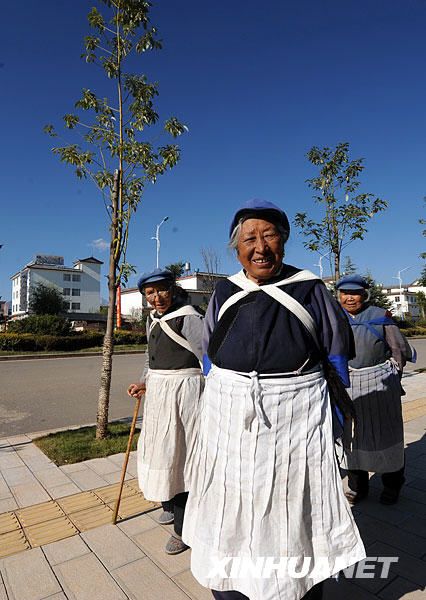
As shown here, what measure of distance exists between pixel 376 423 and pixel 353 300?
103 cm

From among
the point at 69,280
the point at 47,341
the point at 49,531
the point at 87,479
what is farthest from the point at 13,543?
the point at 69,280

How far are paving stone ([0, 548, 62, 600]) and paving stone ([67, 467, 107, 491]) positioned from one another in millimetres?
1130

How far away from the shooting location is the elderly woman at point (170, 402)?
275cm

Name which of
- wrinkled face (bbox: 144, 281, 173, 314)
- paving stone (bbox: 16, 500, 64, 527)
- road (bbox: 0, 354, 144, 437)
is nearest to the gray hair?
wrinkled face (bbox: 144, 281, 173, 314)


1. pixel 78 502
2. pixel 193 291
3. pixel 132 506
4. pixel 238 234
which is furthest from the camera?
pixel 193 291

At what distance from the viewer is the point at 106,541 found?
288 cm

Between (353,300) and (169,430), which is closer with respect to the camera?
(169,430)

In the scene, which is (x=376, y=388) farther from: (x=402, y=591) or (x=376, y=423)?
(x=402, y=591)

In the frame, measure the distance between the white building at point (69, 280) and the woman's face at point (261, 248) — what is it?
65953mm

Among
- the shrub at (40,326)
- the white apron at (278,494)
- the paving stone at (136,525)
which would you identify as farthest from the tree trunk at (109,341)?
the shrub at (40,326)

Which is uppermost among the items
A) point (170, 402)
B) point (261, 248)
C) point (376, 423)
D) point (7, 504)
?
point (261, 248)

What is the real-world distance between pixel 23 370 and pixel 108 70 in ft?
35.6

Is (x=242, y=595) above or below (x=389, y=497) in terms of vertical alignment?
above

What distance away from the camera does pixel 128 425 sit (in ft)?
20.9
